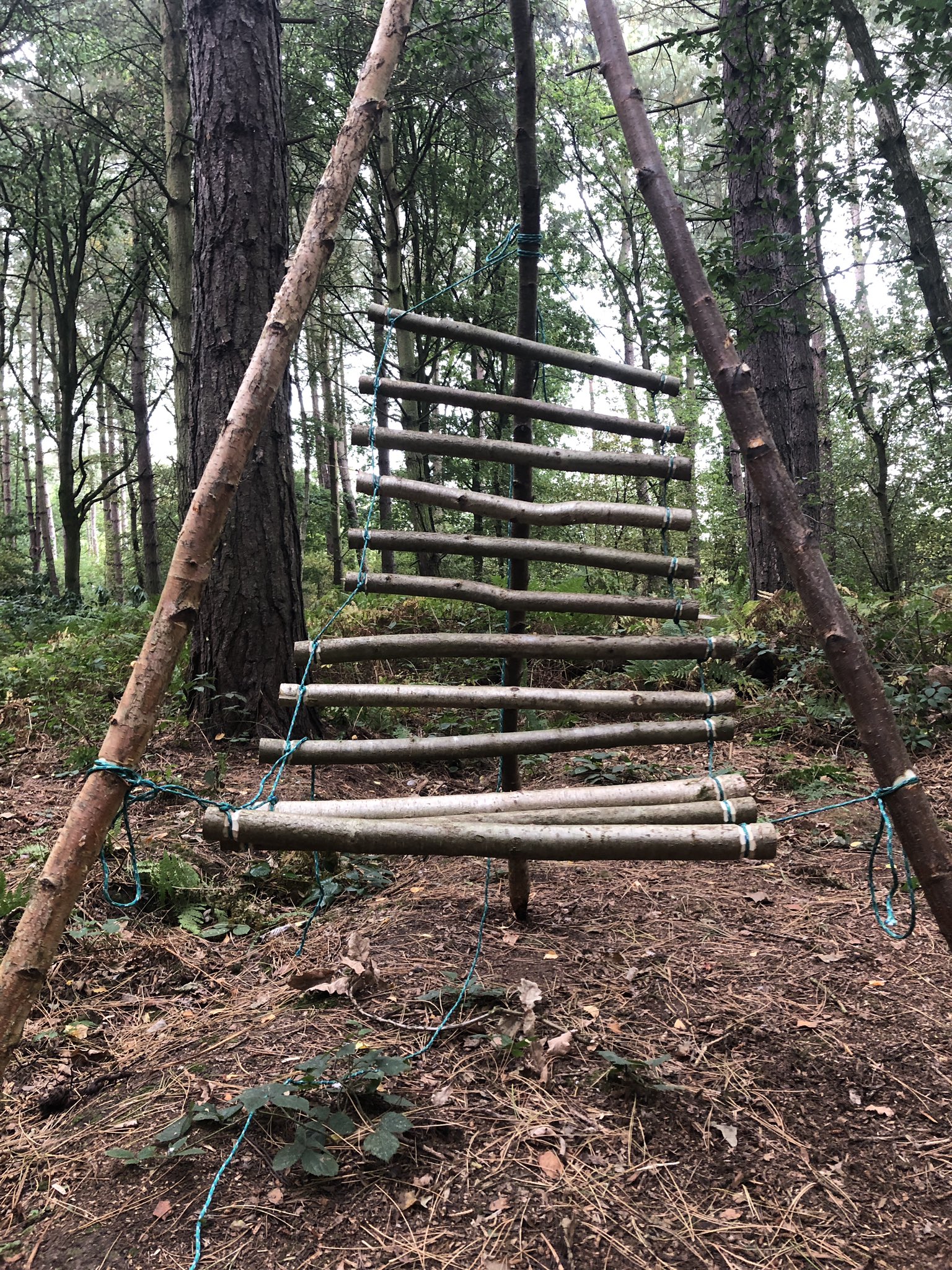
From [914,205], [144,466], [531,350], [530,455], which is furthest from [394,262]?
[530,455]

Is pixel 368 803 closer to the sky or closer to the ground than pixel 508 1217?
closer to the sky

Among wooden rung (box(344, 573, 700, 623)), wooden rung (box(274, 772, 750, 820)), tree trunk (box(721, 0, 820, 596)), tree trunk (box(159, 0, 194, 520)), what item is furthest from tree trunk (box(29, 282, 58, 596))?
wooden rung (box(274, 772, 750, 820))

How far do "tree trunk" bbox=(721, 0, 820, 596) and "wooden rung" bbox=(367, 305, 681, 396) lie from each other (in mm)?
679

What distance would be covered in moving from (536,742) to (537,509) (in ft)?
2.66

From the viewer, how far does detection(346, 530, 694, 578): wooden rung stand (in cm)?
244

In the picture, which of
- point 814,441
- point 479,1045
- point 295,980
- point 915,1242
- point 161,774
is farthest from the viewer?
point 814,441

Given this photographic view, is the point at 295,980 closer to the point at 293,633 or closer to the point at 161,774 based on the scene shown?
the point at 161,774

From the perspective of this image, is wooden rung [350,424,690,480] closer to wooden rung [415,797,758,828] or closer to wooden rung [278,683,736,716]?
wooden rung [278,683,736,716]

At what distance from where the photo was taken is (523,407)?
267 cm

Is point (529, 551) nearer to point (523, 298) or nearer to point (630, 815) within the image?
point (630, 815)

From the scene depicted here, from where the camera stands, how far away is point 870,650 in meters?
5.40

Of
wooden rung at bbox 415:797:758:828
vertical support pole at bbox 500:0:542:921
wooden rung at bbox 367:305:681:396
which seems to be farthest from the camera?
vertical support pole at bbox 500:0:542:921

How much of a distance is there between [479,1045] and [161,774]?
226 centimetres

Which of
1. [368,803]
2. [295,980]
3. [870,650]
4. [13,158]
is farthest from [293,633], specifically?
[13,158]
